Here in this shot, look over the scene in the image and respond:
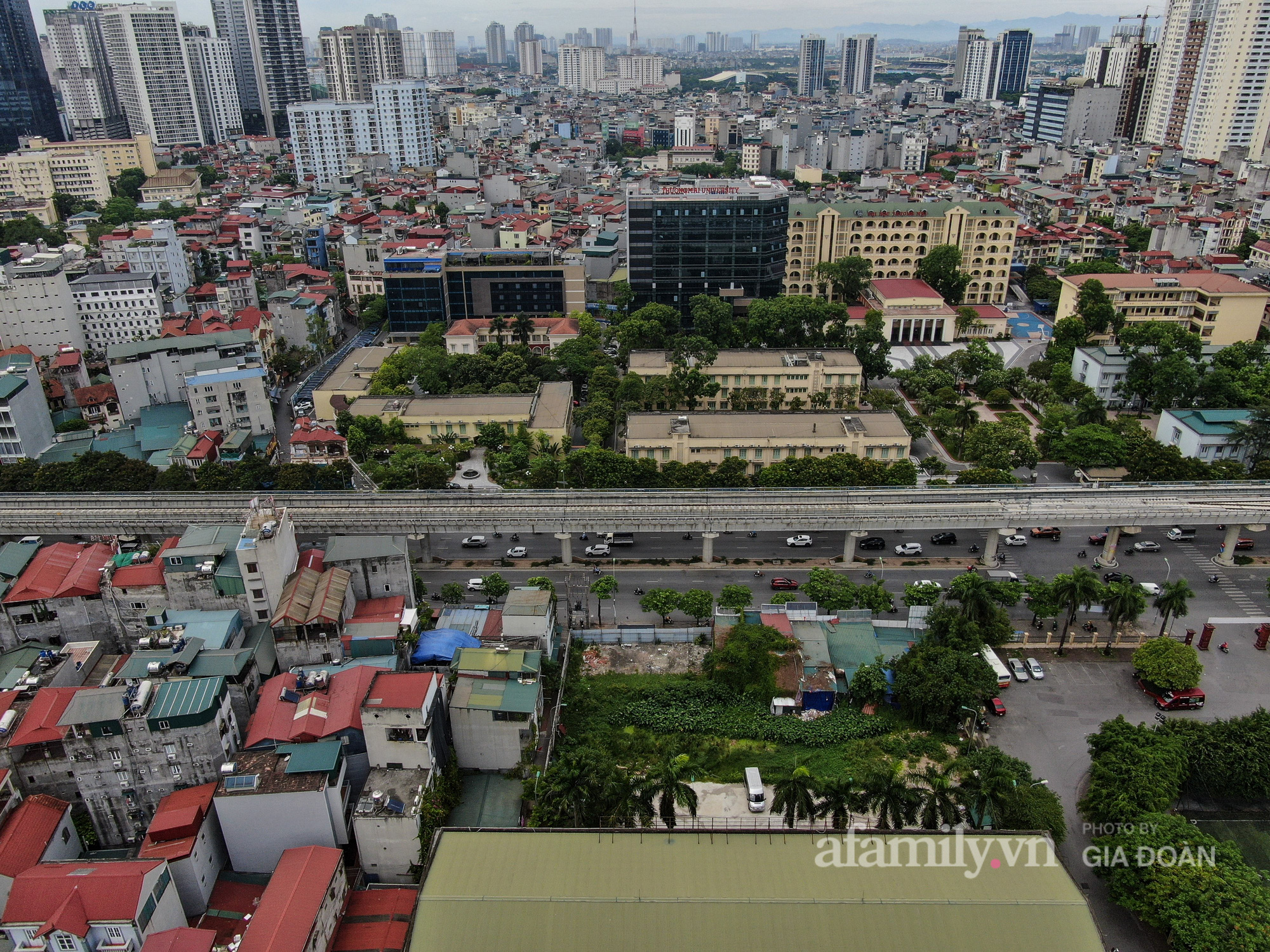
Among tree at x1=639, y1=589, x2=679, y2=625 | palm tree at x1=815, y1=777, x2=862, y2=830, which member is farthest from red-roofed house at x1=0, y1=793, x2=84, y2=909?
palm tree at x1=815, y1=777, x2=862, y2=830

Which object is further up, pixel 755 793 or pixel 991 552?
pixel 991 552


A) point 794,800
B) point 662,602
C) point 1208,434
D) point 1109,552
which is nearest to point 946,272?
point 1208,434

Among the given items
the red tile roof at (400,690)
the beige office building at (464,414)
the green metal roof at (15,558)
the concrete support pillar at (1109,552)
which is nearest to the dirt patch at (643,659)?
the red tile roof at (400,690)

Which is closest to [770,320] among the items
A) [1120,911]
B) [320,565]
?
[320,565]

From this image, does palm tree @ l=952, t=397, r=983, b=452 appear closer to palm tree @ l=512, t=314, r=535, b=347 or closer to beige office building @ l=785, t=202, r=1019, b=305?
beige office building @ l=785, t=202, r=1019, b=305

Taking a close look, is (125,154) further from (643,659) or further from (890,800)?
(890,800)
